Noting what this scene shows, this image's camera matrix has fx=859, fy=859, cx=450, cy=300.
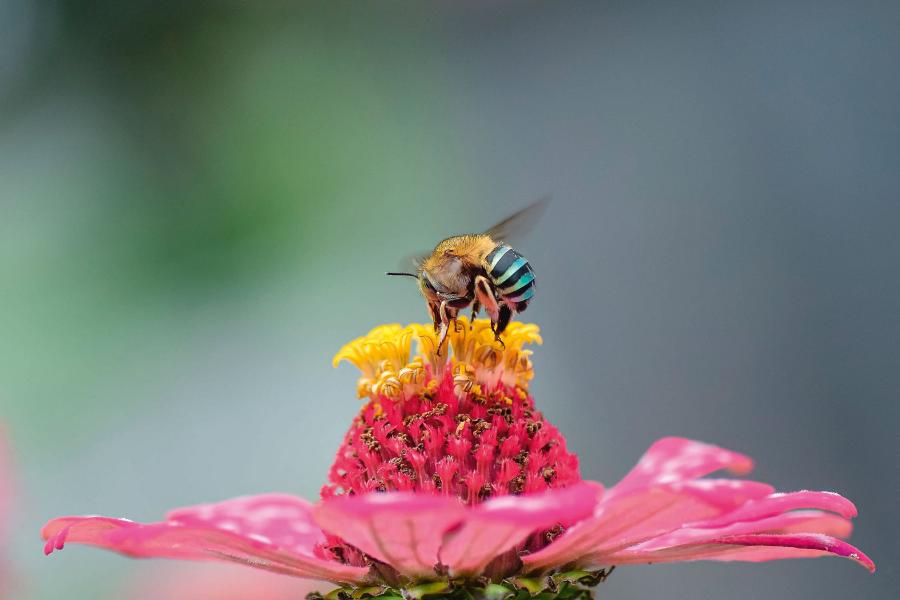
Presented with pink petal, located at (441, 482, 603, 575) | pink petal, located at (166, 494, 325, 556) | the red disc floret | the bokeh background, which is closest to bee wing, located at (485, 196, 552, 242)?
the red disc floret

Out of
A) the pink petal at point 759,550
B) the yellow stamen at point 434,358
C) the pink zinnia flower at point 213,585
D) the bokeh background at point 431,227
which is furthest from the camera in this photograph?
the bokeh background at point 431,227

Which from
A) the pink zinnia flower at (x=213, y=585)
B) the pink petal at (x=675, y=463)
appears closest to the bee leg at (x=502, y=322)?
the pink petal at (x=675, y=463)

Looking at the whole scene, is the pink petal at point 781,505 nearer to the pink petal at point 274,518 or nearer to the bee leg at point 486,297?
the bee leg at point 486,297

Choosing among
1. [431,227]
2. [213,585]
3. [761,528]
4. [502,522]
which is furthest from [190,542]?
[431,227]

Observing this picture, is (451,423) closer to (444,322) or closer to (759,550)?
(444,322)

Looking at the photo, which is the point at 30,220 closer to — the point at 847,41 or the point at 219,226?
the point at 219,226

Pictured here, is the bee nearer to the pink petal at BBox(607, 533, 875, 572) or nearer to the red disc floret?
the red disc floret

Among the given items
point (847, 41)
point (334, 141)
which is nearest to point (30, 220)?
point (334, 141)
